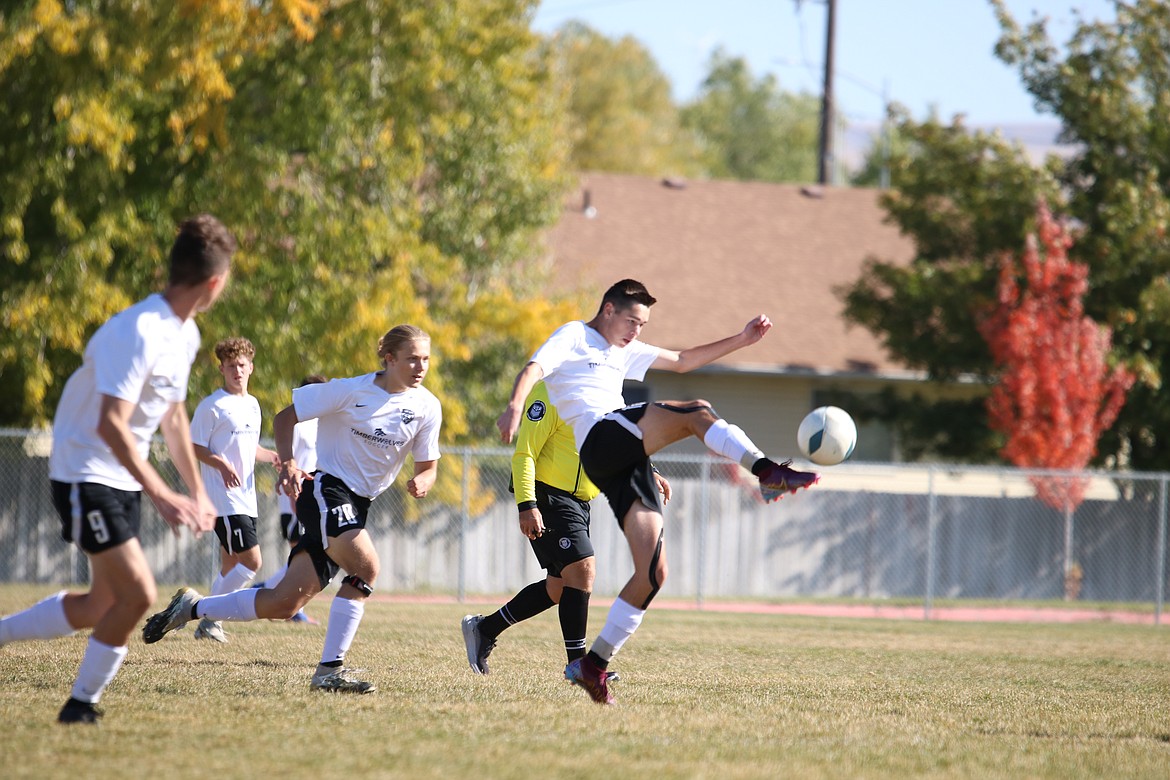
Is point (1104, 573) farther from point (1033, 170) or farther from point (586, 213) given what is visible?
point (586, 213)

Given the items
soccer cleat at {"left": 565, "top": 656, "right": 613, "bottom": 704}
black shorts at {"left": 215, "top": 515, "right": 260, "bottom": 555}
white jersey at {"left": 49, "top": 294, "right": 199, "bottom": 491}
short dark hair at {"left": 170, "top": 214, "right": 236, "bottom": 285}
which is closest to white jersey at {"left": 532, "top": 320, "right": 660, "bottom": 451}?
soccer cleat at {"left": 565, "top": 656, "right": 613, "bottom": 704}

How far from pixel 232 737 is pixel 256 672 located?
267 cm

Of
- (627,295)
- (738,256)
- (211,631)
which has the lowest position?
(211,631)

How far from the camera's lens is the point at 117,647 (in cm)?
593

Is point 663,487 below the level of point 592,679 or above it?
above

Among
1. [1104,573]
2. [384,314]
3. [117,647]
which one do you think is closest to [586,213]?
[384,314]

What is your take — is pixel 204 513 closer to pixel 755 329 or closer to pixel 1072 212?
pixel 755 329

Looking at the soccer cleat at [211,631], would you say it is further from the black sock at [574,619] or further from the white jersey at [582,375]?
the white jersey at [582,375]

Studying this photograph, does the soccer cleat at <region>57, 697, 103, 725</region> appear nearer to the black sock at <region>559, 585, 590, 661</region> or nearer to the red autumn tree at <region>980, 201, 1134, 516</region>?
the black sock at <region>559, 585, 590, 661</region>

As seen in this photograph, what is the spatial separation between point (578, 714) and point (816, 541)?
16.8 m

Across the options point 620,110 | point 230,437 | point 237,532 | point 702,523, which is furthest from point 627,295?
point 620,110

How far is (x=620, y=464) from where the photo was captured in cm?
705

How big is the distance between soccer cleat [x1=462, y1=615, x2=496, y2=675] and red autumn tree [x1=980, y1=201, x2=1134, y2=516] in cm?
1583

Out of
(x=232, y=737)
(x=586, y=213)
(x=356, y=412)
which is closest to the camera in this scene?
(x=232, y=737)
